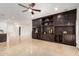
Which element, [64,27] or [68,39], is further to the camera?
[68,39]

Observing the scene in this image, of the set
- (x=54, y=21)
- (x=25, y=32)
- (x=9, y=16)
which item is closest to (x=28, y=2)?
(x=9, y=16)

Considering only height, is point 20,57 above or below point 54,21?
below

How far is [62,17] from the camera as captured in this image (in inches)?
253

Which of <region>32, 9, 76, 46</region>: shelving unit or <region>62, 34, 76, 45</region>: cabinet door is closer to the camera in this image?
<region>32, 9, 76, 46</region>: shelving unit

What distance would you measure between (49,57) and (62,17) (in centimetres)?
360

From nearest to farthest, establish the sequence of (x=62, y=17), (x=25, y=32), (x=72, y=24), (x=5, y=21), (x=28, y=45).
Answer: (x=5, y=21)
(x=25, y=32)
(x=28, y=45)
(x=72, y=24)
(x=62, y=17)

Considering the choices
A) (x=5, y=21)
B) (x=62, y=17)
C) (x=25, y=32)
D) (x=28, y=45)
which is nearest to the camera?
(x=5, y=21)

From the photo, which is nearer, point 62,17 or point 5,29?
point 5,29

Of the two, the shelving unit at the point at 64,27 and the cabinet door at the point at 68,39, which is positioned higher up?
the shelving unit at the point at 64,27

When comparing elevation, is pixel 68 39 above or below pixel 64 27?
below

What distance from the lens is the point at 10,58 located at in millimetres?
3303

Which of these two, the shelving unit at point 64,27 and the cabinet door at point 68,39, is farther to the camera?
the cabinet door at point 68,39

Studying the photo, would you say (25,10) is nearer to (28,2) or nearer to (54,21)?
(28,2)

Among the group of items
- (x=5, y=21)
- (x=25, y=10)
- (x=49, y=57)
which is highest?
(x=25, y=10)
